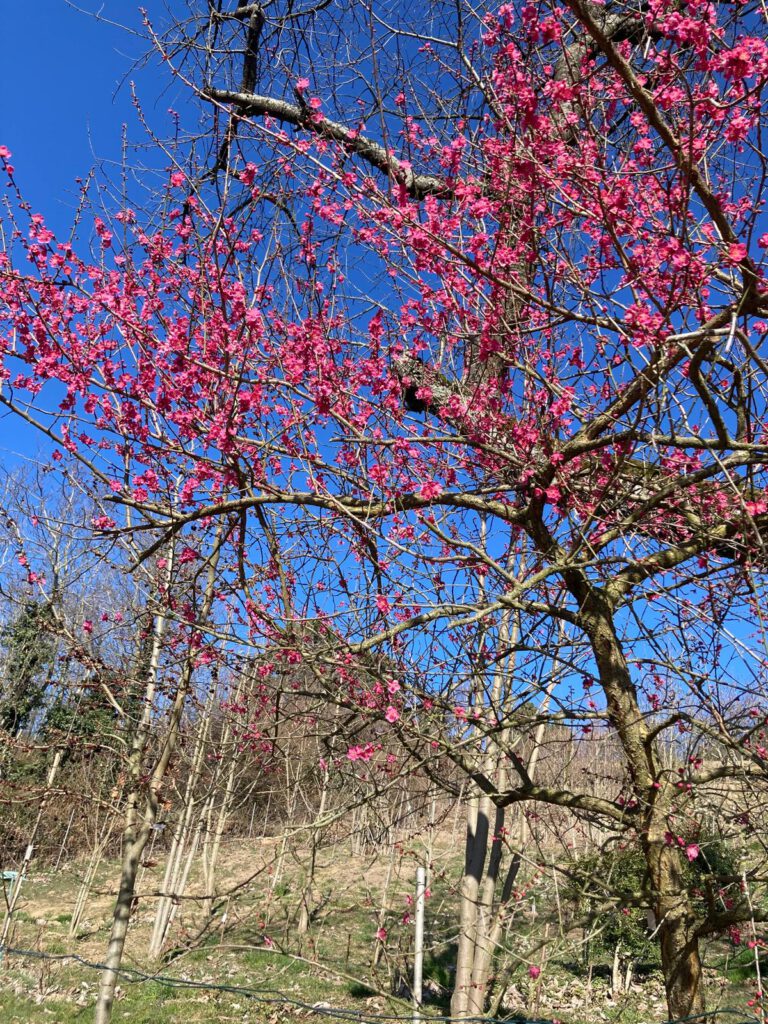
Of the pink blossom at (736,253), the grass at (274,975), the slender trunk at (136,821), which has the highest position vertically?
the pink blossom at (736,253)

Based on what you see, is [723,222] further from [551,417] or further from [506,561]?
[506,561]

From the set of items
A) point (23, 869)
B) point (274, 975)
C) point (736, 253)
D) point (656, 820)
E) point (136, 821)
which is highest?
point (736, 253)

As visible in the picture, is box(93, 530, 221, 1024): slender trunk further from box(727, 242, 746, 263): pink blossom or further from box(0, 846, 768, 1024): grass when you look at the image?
box(727, 242, 746, 263): pink blossom

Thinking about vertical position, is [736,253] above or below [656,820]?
above

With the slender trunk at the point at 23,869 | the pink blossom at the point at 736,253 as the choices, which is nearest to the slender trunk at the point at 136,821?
the slender trunk at the point at 23,869

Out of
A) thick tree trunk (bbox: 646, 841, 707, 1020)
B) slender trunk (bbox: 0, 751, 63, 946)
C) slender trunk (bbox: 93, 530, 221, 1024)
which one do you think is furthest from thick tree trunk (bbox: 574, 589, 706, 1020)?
slender trunk (bbox: 0, 751, 63, 946)

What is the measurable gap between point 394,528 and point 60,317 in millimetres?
1843

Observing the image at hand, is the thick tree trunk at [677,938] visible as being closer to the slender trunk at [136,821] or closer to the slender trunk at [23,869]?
the slender trunk at [136,821]

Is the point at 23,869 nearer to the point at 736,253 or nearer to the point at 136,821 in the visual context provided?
the point at 136,821

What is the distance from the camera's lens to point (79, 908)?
12.6m

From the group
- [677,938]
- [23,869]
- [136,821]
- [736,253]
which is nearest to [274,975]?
[136,821]

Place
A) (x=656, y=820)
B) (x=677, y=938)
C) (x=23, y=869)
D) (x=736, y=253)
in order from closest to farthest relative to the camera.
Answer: (x=736, y=253) → (x=677, y=938) → (x=656, y=820) → (x=23, y=869)

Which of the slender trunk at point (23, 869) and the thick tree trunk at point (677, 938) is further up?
the thick tree trunk at point (677, 938)

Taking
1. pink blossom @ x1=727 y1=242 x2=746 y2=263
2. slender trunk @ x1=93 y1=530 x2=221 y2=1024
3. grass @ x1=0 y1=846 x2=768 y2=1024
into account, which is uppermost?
pink blossom @ x1=727 y1=242 x2=746 y2=263
